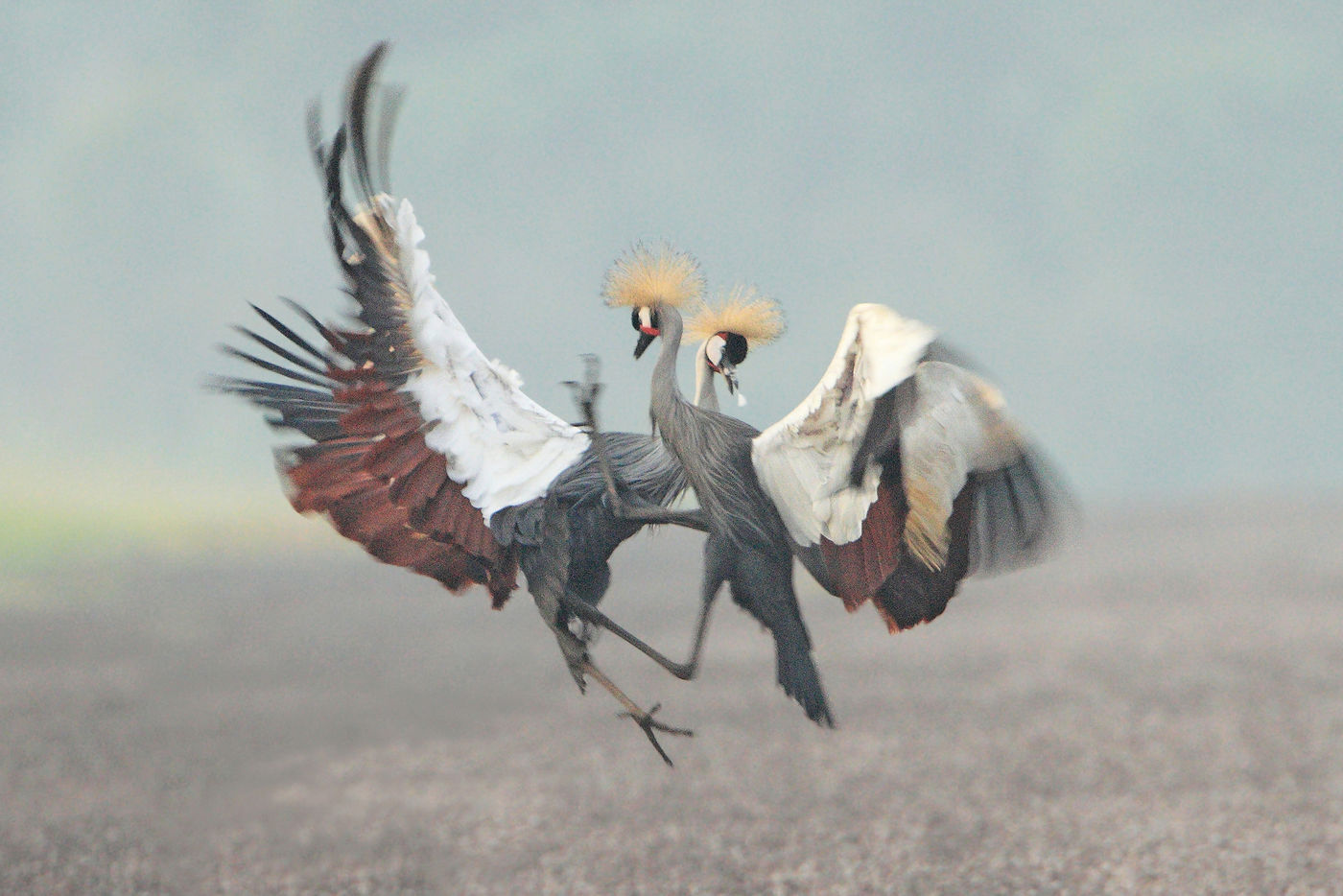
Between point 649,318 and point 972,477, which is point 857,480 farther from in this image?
point 649,318

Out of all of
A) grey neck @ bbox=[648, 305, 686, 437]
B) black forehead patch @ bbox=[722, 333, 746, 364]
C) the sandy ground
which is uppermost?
black forehead patch @ bbox=[722, 333, 746, 364]

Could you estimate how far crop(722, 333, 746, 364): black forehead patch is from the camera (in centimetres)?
403

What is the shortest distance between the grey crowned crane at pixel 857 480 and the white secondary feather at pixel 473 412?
0.42m

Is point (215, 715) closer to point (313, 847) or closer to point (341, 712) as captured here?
point (341, 712)

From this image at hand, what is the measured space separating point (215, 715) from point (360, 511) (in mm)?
8053

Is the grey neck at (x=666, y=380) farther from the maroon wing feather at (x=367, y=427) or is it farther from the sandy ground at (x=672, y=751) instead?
the sandy ground at (x=672, y=751)

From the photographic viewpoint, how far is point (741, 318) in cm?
397

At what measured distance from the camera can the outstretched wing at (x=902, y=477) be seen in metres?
3.41

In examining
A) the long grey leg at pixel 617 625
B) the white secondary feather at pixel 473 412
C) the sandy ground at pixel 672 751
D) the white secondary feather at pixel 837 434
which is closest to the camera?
the white secondary feather at pixel 837 434

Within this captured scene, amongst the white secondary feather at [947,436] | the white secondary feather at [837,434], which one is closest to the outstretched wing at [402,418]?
the white secondary feather at [837,434]

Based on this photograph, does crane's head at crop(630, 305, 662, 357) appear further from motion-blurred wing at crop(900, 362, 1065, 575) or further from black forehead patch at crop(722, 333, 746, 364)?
motion-blurred wing at crop(900, 362, 1065, 575)

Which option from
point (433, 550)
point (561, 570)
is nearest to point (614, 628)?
point (561, 570)

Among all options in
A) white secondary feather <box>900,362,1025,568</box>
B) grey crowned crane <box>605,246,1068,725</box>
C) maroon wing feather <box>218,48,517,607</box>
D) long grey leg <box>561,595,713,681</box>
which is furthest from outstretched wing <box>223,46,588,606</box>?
white secondary feather <box>900,362,1025,568</box>

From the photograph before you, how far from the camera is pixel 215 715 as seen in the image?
11258 millimetres
